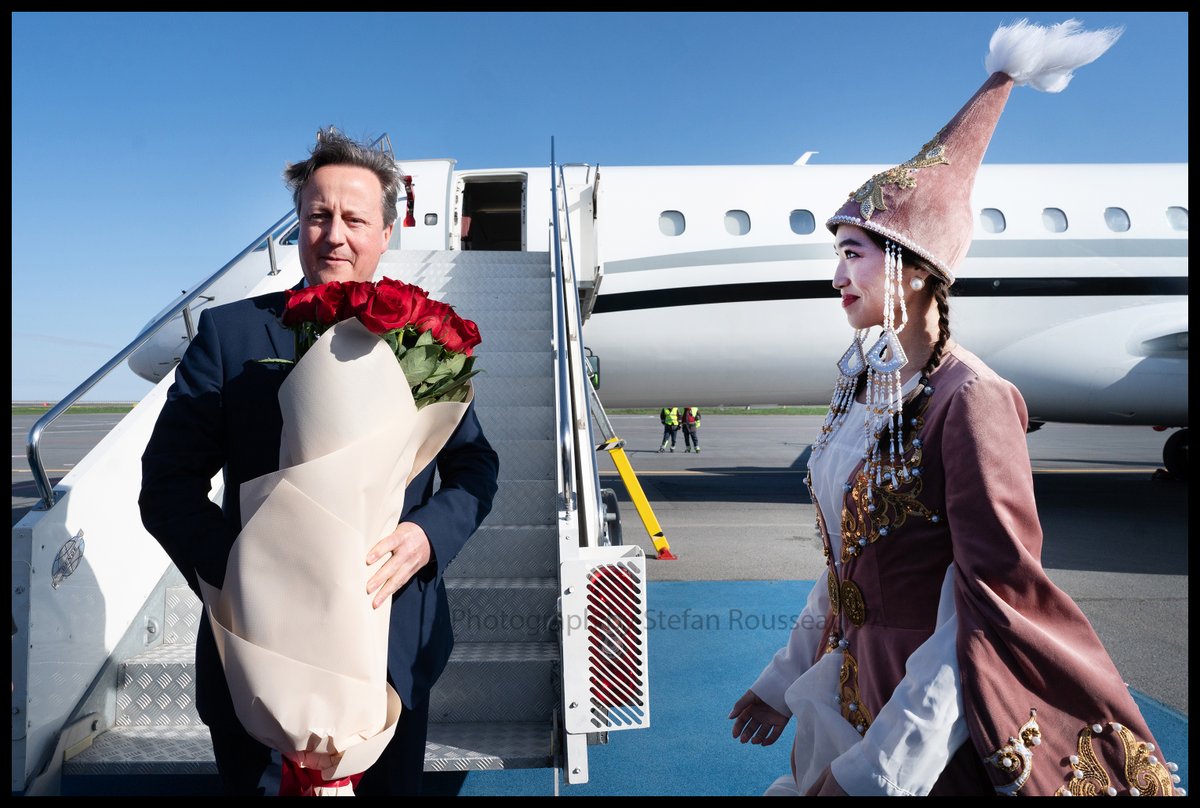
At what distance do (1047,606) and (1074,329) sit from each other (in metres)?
8.73

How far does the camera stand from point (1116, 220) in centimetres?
832

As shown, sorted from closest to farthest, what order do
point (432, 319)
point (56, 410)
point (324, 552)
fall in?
point (324, 552) < point (432, 319) < point (56, 410)

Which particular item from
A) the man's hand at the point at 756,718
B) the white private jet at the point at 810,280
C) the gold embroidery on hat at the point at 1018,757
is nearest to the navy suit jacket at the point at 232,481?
the man's hand at the point at 756,718

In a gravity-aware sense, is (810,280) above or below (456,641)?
above

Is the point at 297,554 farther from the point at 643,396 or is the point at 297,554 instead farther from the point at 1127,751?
the point at 643,396

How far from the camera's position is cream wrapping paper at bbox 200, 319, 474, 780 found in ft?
3.65

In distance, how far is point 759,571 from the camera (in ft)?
19.9

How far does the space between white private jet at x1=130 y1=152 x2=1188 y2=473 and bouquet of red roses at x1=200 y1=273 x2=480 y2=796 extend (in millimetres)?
6750

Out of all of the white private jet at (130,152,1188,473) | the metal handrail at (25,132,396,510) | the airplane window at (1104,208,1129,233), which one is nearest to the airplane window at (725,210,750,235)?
the white private jet at (130,152,1188,473)

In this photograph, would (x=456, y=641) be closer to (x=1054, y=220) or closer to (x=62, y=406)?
(x=62, y=406)

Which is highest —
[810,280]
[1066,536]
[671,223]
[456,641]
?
[671,223]

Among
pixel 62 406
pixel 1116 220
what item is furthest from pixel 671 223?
pixel 62 406

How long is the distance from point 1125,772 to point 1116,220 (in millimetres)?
9392

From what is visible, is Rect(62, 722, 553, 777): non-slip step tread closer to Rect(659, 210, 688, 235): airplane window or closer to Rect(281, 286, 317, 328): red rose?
Rect(281, 286, 317, 328): red rose
